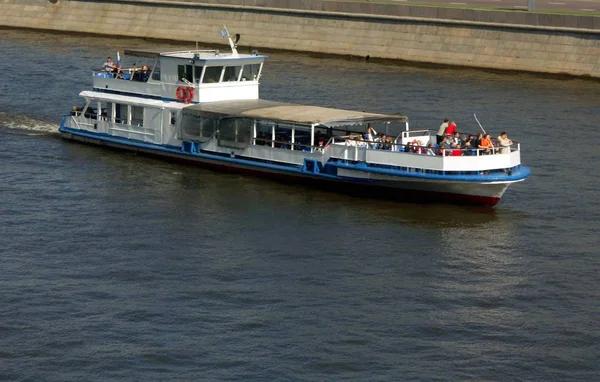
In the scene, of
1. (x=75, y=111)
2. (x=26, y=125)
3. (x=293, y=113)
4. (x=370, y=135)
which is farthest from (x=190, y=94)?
(x=26, y=125)

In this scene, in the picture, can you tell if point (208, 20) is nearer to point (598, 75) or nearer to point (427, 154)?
point (598, 75)

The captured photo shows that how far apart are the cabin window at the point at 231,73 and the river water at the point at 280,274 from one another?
4436 millimetres

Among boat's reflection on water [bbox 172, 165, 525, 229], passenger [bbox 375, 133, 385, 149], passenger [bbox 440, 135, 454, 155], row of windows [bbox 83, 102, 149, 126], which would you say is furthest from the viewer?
row of windows [bbox 83, 102, 149, 126]

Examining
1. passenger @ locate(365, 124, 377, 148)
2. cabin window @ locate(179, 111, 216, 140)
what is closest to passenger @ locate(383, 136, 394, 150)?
passenger @ locate(365, 124, 377, 148)

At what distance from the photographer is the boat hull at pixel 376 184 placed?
149ft

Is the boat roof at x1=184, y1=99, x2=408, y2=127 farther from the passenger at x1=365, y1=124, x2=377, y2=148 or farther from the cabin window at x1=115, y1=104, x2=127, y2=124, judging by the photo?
the cabin window at x1=115, y1=104, x2=127, y2=124

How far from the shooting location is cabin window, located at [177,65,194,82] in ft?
176

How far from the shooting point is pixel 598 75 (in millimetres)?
72500

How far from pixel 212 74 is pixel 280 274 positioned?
1788cm

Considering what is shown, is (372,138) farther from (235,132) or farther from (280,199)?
(235,132)

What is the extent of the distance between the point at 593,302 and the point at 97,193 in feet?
64.9

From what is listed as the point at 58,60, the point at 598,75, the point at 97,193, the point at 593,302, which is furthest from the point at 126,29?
the point at 593,302

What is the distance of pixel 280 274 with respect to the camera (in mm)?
37594

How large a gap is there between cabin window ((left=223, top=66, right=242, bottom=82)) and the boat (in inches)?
2.4
